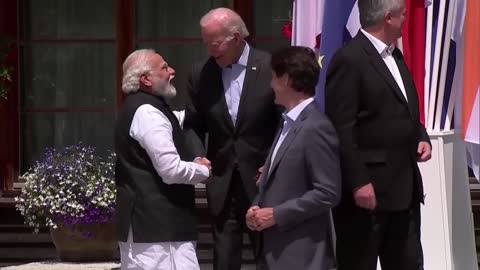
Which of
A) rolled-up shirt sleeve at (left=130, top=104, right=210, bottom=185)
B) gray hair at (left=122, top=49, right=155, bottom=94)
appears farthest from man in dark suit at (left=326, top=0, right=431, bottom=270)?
gray hair at (left=122, top=49, right=155, bottom=94)

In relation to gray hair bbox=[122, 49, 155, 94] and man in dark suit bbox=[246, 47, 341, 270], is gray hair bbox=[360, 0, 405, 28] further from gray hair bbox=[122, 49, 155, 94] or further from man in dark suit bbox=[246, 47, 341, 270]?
gray hair bbox=[122, 49, 155, 94]

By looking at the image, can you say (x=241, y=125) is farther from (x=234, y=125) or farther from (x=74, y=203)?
(x=74, y=203)

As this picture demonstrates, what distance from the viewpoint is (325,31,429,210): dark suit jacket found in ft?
16.4

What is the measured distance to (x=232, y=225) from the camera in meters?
5.67

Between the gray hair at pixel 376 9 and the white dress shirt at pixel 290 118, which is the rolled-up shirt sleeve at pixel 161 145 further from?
the gray hair at pixel 376 9

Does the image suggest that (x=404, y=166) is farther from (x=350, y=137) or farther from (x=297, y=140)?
(x=297, y=140)

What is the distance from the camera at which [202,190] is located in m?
8.93

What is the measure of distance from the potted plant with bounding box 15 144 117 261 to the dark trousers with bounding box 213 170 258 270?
2.60 m

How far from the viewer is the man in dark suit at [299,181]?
454 centimetres

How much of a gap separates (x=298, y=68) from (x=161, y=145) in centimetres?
88

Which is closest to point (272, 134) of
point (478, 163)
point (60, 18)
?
point (478, 163)

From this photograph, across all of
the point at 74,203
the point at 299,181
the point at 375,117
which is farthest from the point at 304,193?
the point at 74,203

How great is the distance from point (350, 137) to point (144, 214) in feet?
3.57

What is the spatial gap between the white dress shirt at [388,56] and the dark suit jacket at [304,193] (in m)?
0.62
